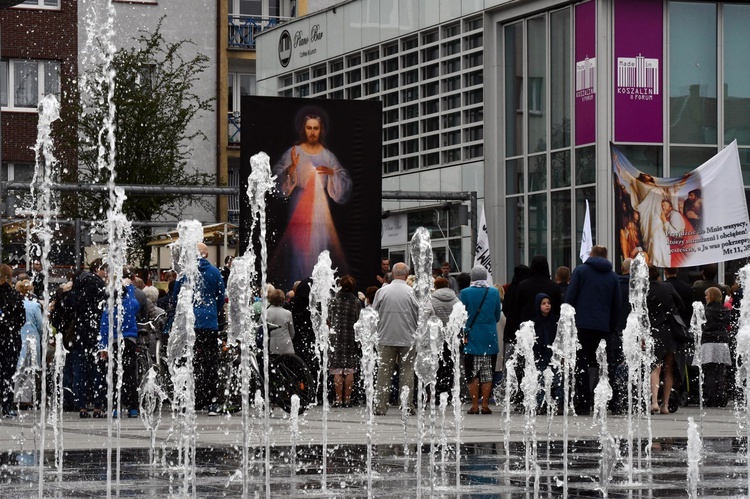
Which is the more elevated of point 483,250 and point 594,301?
point 483,250

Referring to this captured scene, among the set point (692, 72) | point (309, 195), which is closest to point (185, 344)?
point (309, 195)

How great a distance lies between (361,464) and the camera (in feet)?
41.1

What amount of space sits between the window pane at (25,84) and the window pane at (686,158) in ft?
91.7

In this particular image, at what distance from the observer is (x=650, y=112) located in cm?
2952

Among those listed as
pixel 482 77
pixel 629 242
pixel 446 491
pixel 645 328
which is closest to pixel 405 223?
pixel 482 77

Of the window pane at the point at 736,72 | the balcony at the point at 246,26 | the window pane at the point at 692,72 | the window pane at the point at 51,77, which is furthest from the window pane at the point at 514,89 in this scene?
the balcony at the point at 246,26

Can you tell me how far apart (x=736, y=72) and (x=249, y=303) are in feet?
46.1

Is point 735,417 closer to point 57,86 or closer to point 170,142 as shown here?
point 170,142

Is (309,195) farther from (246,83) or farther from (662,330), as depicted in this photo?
(246,83)

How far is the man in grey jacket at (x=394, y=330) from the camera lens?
64.5ft

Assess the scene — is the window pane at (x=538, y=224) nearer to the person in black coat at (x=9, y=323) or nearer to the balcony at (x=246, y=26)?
the person in black coat at (x=9, y=323)

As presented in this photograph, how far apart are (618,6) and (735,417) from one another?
452 inches

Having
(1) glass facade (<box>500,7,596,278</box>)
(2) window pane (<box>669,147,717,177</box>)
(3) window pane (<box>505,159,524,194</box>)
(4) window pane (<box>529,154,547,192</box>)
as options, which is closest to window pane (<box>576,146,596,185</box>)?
(1) glass facade (<box>500,7,596,278</box>)

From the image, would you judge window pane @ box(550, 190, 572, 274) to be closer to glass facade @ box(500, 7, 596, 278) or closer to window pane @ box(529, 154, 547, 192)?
glass facade @ box(500, 7, 596, 278)
